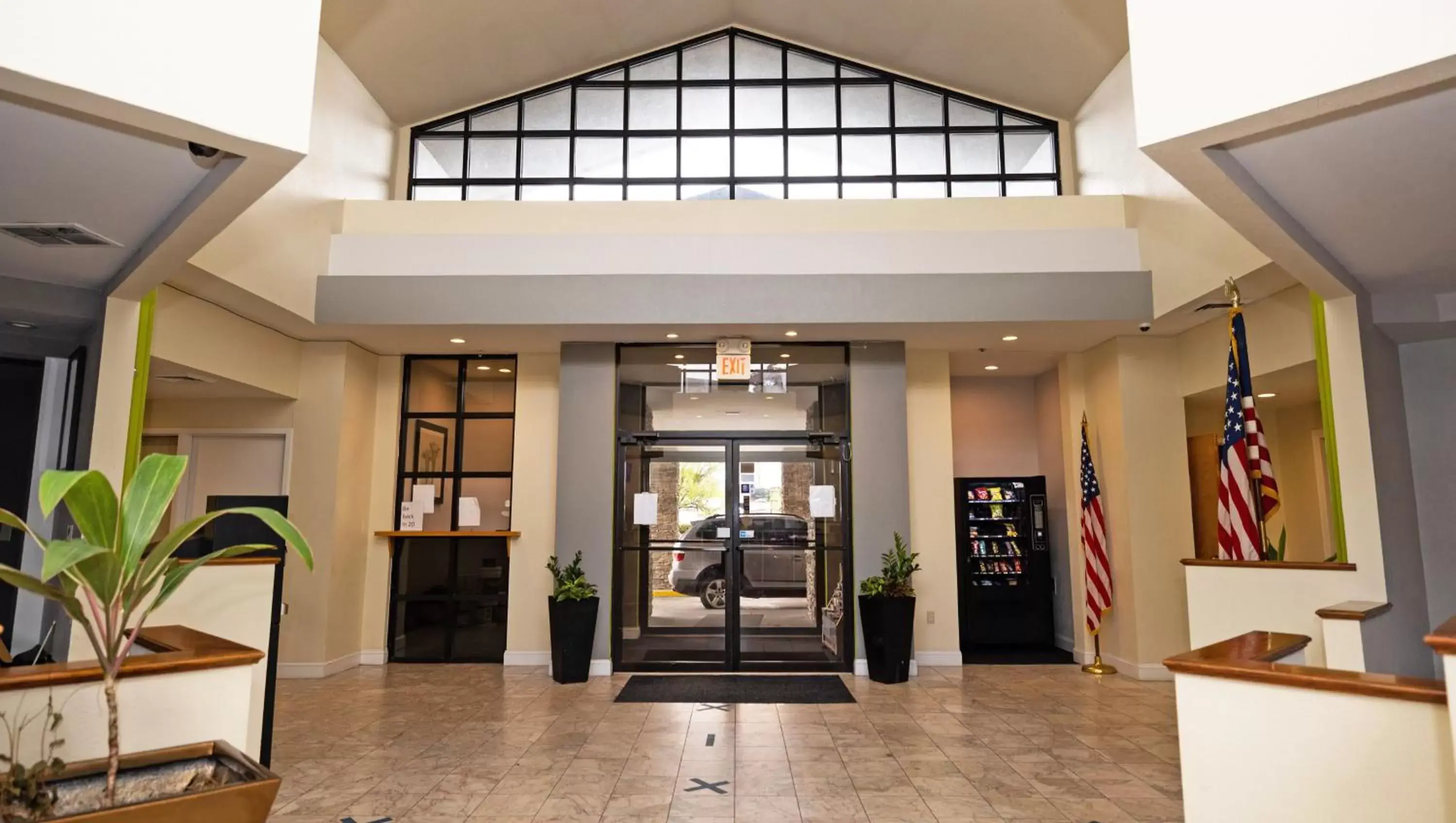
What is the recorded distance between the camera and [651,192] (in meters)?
7.94

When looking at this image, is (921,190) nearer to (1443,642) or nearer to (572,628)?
(572,628)

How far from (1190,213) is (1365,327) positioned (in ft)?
5.44

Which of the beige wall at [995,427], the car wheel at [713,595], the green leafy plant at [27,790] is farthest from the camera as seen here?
the beige wall at [995,427]

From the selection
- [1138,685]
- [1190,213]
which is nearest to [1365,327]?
[1190,213]

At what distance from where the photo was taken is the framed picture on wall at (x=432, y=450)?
26.2 feet

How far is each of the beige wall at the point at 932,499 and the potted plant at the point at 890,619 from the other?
0.55m

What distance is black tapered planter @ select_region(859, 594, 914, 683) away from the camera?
22.4 ft

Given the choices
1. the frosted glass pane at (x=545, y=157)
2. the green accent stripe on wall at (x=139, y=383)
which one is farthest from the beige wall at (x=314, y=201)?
the frosted glass pane at (x=545, y=157)

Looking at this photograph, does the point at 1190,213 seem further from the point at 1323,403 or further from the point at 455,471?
the point at 455,471

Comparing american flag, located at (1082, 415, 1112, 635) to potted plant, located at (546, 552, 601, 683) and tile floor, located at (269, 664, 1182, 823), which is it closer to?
tile floor, located at (269, 664, 1182, 823)

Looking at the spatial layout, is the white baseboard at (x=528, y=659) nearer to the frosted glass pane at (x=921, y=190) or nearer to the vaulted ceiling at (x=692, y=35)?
the vaulted ceiling at (x=692, y=35)

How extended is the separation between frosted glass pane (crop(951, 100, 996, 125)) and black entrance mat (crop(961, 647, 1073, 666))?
5.32 metres

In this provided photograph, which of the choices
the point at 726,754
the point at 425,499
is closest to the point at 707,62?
the point at 425,499

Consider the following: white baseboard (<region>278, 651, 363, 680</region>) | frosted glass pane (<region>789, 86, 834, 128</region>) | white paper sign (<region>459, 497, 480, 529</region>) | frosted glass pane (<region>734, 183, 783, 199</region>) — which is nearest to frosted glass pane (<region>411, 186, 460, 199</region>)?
frosted glass pane (<region>734, 183, 783, 199</region>)
